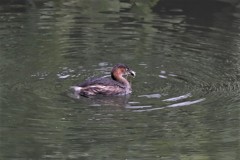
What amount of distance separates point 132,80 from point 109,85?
0.88 metres

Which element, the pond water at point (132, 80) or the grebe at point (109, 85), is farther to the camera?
the grebe at point (109, 85)

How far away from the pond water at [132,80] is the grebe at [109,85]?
6.2 inches

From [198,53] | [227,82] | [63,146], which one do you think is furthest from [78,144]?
[198,53]

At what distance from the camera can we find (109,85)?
11.4m

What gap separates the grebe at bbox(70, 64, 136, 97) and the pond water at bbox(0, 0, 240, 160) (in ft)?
0.51

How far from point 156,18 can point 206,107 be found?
5853mm

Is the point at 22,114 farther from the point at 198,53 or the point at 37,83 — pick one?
the point at 198,53

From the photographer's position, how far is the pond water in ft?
30.3

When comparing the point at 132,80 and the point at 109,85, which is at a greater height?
the point at 109,85

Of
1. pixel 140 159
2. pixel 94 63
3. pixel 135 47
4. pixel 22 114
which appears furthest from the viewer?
pixel 135 47

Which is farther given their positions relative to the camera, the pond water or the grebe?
the grebe

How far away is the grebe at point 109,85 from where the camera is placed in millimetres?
11156

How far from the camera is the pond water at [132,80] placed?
9242 mm

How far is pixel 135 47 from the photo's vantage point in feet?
45.3
